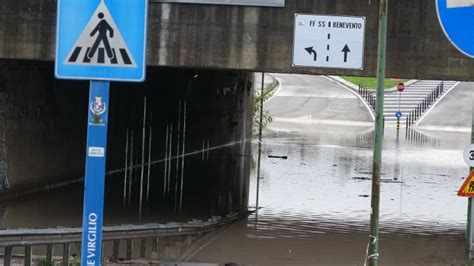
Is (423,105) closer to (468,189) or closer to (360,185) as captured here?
(360,185)

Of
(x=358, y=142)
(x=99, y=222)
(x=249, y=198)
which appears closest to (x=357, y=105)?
(x=358, y=142)

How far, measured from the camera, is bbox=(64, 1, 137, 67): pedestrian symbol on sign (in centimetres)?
482

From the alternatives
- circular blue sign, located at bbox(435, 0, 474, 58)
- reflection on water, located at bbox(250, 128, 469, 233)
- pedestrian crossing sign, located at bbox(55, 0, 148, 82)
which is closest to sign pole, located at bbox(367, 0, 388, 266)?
circular blue sign, located at bbox(435, 0, 474, 58)

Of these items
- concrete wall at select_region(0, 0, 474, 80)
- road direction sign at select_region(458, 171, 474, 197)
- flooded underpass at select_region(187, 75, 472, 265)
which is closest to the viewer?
road direction sign at select_region(458, 171, 474, 197)

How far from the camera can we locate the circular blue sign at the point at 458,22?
5953mm

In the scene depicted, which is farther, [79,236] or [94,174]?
[79,236]

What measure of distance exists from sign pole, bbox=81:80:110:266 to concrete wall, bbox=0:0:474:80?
10.8m

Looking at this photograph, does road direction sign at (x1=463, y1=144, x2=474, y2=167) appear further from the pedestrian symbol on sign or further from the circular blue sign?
the pedestrian symbol on sign

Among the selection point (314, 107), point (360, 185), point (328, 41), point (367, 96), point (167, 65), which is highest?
point (367, 96)

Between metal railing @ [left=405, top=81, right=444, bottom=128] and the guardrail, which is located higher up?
metal railing @ [left=405, top=81, right=444, bottom=128]

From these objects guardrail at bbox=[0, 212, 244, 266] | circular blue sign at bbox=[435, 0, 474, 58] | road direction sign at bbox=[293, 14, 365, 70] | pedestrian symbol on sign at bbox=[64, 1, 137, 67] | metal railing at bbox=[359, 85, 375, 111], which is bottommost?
guardrail at bbox=[0, 212, 244, 266]

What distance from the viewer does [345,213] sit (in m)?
20.2

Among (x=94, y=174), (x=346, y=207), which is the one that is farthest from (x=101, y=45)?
(x=346, y=207)

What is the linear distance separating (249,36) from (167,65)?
1875mm
